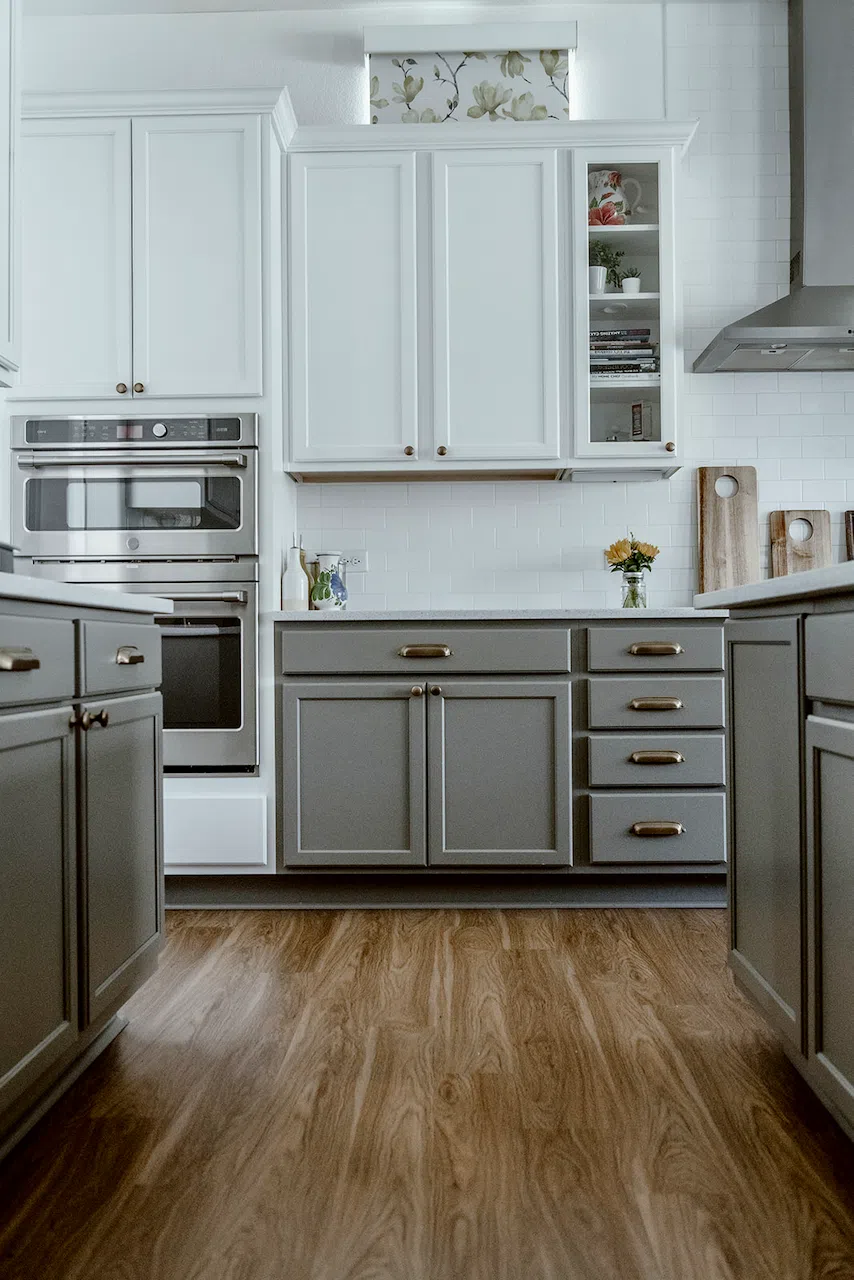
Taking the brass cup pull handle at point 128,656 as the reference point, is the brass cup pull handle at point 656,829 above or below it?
below

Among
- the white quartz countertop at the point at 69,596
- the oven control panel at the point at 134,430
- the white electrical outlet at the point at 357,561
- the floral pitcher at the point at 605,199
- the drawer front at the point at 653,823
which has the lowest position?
the drawer front at the point at 653,823

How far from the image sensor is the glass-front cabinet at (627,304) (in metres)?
3.21

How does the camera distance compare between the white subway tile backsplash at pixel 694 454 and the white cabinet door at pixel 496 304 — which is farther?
the white subway tile backsplash at pixel 694 454

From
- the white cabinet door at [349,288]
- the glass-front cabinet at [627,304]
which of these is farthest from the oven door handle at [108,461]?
the glass-front cabinet at [627,304]

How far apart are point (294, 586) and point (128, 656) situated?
1236mm

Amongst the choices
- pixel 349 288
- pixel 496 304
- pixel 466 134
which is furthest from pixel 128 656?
pixel 466 134

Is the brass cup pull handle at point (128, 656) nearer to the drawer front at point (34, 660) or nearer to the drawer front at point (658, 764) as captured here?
the drawer front at point (34, 660)

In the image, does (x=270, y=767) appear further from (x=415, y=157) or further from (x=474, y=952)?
(x=415, y=157)

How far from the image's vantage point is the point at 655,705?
2916 millimetres

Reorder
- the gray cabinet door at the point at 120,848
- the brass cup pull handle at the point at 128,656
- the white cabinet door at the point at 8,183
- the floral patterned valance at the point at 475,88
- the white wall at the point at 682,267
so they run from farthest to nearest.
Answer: the white wall at the point at 682,267, the floral patterned valance at the point at 475,88, the white cabinet door at the point at 8,183, the brass cup pull handle at the point at 128,656, the gray cabinet door at the point at 120,848

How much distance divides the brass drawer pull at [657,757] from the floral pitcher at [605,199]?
1.77 metres

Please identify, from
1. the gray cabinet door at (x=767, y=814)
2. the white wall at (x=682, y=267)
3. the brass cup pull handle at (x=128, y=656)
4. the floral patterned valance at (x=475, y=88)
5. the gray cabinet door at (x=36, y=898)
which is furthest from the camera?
the white wall at (x=682, y=267)

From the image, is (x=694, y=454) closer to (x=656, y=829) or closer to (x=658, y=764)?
(x=658, y=764)

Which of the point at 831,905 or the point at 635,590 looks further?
the point at 635,590
